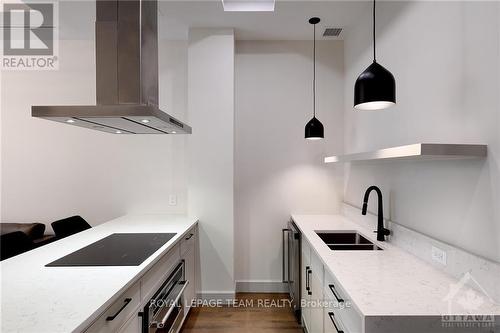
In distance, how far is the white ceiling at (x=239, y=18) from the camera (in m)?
2.47

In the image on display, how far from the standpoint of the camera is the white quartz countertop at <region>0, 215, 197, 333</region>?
98 cm

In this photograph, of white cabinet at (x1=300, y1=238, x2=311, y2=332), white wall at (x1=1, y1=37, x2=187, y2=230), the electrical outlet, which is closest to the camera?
the electrical outlet

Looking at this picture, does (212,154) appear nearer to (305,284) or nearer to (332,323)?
(305,284)

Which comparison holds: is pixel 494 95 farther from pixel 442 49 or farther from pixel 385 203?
pixel 385 203

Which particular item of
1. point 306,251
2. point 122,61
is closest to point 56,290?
point 122,61

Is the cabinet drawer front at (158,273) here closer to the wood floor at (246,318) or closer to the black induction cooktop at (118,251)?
the black induction cooktop at (118,251)

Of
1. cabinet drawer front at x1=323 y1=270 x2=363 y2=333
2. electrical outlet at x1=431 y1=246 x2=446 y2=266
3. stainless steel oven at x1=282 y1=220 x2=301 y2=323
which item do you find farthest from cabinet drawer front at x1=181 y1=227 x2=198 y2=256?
electrical outlet at x1=431 y1=246 x2=446 y2=266

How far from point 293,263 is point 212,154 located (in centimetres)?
142

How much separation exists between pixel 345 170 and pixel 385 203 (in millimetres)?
955

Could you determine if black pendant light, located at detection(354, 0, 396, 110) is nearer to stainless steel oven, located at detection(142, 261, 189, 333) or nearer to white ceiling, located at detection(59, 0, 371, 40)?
white ceiling, located at detection(59, 0, 371, 40)

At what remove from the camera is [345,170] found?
311 centimetres

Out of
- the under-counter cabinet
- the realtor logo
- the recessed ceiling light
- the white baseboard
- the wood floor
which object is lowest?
the wood floor

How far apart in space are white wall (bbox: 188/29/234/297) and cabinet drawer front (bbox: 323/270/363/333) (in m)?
1.49

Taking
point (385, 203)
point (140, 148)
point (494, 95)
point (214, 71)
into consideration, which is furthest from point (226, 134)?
point (494, 95)
